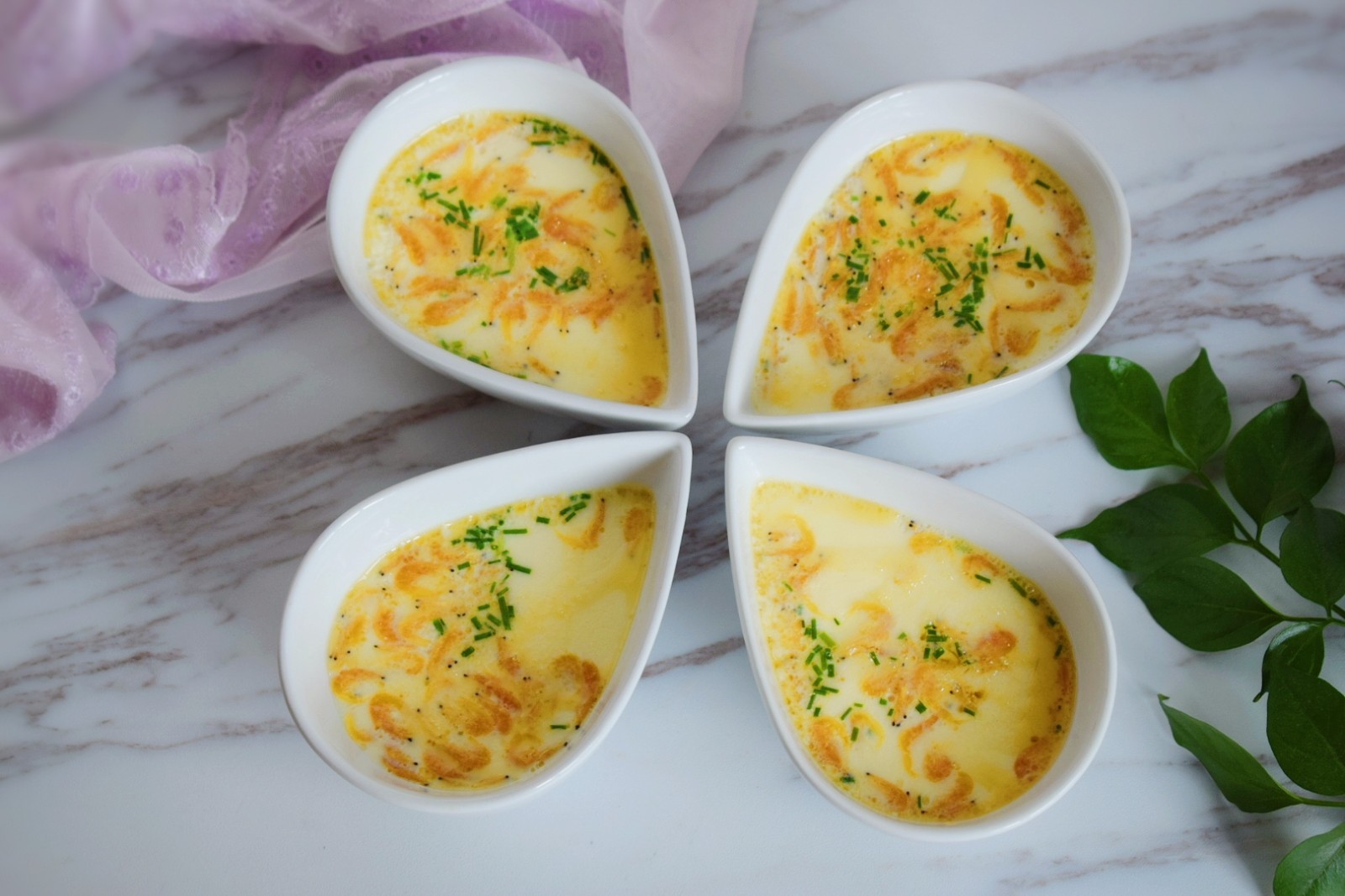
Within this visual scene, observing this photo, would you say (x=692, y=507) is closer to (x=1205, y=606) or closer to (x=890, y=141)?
(x=890, y=141)

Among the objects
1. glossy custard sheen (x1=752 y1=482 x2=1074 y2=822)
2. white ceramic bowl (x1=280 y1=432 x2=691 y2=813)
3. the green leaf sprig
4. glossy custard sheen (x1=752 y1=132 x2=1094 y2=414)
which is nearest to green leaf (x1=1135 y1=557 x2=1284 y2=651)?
the green leaf sprig

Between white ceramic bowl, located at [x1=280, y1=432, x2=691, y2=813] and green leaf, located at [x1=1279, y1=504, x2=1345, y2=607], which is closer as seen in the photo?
white ceramic bowl, located at [x1=280, y1=432, x2=691, y2=813]

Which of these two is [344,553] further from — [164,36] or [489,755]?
[164,36]

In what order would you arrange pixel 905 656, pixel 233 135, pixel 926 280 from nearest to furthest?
pixel 905 656 < pixel 926 280 < pixel 233 135

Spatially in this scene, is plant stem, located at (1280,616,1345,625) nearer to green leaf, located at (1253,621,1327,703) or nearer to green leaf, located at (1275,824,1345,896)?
green leaf, located at (1253,621,1327,703)

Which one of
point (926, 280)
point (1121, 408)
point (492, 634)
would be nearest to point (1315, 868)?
point (1121, 408)

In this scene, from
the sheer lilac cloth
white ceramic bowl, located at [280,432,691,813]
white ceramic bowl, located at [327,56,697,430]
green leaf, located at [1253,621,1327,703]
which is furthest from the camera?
the sheer lilac cloth

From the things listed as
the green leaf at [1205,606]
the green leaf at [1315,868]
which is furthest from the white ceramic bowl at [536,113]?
the green leaf at [1315,868]

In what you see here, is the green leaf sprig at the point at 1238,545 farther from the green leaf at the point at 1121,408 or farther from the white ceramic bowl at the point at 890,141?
the white ceramic bowl at the point at 890,141

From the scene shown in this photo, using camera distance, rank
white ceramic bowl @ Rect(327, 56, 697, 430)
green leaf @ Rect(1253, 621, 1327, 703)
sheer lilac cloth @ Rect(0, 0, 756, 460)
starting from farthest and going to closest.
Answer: sheer lilac cloth @ Rect(0, 0, 756, 460) → green leaf @ Rect(1253, 621, 1327, 703) → white ceramic bowl @ Rect(327, 56, 697, 430)
